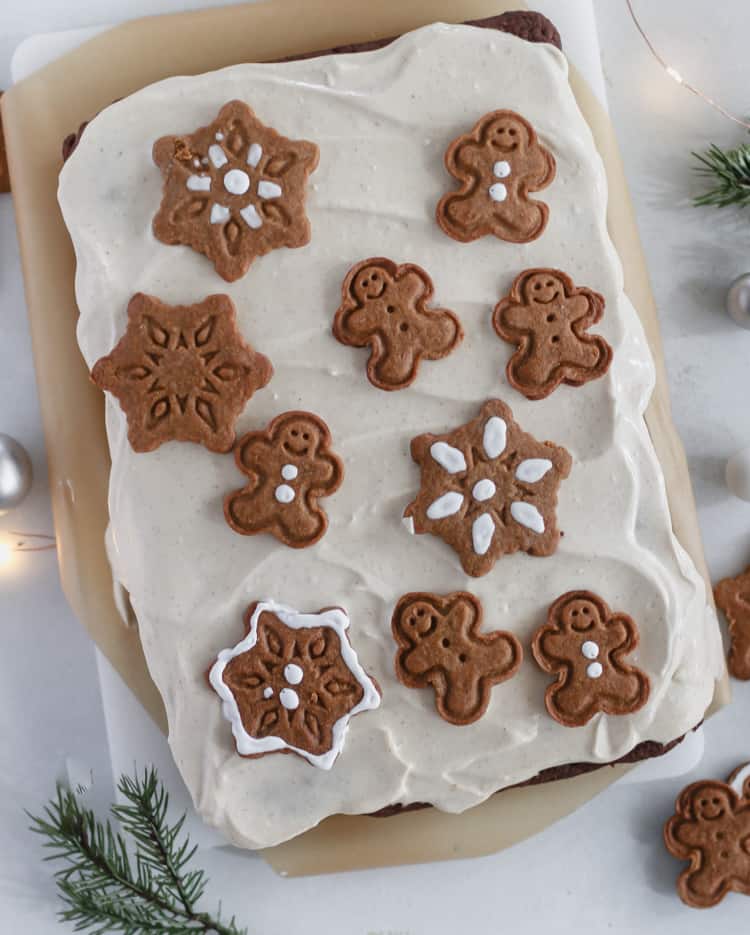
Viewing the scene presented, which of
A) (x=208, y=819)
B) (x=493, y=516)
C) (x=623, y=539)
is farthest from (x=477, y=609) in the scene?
(x=208, y=819)

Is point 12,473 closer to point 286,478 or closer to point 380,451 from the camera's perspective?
point 286,478

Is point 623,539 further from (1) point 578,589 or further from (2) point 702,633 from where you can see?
(2) point 702,633

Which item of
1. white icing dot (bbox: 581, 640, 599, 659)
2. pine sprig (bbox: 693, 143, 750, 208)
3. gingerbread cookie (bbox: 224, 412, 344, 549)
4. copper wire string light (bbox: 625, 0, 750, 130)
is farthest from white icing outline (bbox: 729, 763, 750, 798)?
copper wire string light (bbox: 625, 0, 750, 130)

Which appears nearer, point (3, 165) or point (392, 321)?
point (392, 321)

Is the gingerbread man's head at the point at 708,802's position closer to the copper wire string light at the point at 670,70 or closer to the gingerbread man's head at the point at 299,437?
the gingerbread man's head at the point at 299,437

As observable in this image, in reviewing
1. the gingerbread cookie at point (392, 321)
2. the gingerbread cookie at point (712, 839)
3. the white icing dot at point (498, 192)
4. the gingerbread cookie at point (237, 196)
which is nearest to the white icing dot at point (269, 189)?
the gingerbread cookie at point (237, 196)

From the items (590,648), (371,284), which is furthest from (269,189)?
(590,648)
